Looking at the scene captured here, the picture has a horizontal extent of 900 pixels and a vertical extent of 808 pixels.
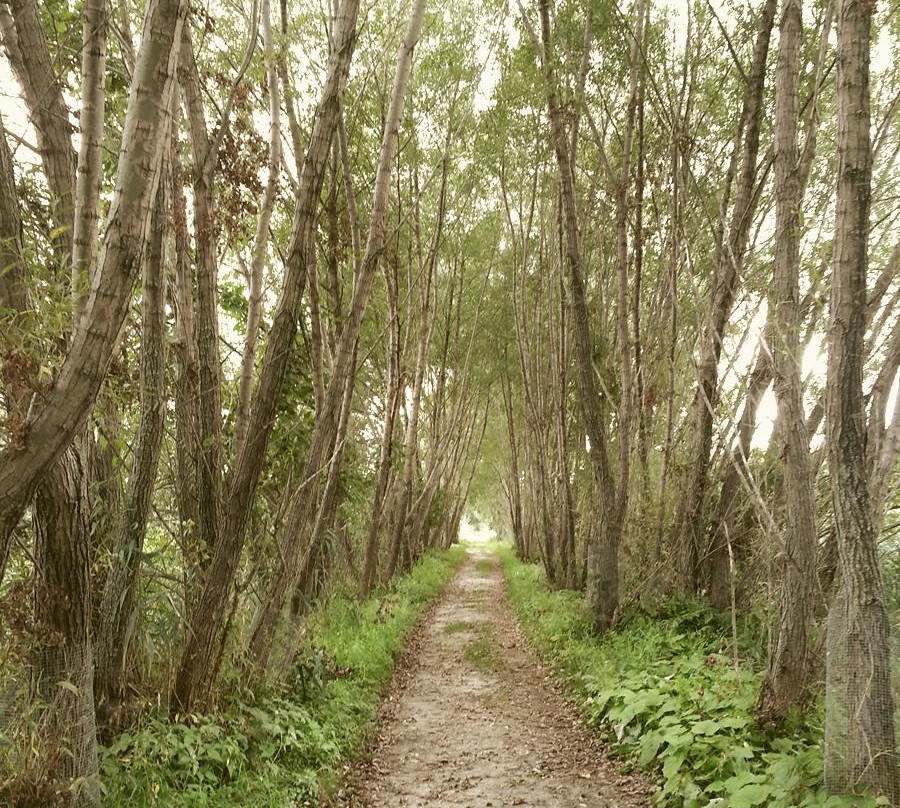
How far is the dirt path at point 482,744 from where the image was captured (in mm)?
4688

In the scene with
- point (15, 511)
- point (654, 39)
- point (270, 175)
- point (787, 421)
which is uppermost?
point (654, 39)

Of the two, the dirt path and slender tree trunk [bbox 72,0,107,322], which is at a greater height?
slender tree trunk [bbox 72,0,107,322]

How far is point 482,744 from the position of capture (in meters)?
5.71

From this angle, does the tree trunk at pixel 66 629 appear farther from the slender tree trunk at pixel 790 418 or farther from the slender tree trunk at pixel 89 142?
the slender tree trunk at pixel 790 418

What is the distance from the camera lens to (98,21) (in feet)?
9.08

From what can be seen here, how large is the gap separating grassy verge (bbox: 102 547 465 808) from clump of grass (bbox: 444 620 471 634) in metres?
3.28

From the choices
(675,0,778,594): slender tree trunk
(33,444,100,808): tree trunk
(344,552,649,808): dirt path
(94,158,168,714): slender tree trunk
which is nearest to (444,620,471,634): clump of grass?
(344,552,649,808): dirt path

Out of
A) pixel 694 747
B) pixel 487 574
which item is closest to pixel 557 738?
pixel 694 747

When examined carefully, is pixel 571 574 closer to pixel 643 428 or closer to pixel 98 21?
pixel 643 428

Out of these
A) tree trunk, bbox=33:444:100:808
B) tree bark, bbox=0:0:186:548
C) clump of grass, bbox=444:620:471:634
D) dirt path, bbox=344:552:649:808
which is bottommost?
clump of grass, bbox=444:620:471:634

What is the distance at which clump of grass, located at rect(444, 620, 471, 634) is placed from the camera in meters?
10.7

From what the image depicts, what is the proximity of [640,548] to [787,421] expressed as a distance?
16.7ft

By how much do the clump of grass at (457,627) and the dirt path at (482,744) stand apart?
1.33 m

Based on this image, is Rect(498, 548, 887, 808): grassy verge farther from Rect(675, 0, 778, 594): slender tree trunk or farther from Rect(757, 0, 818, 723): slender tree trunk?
Rect(675, 0, 778, 594): slender tree trunk
